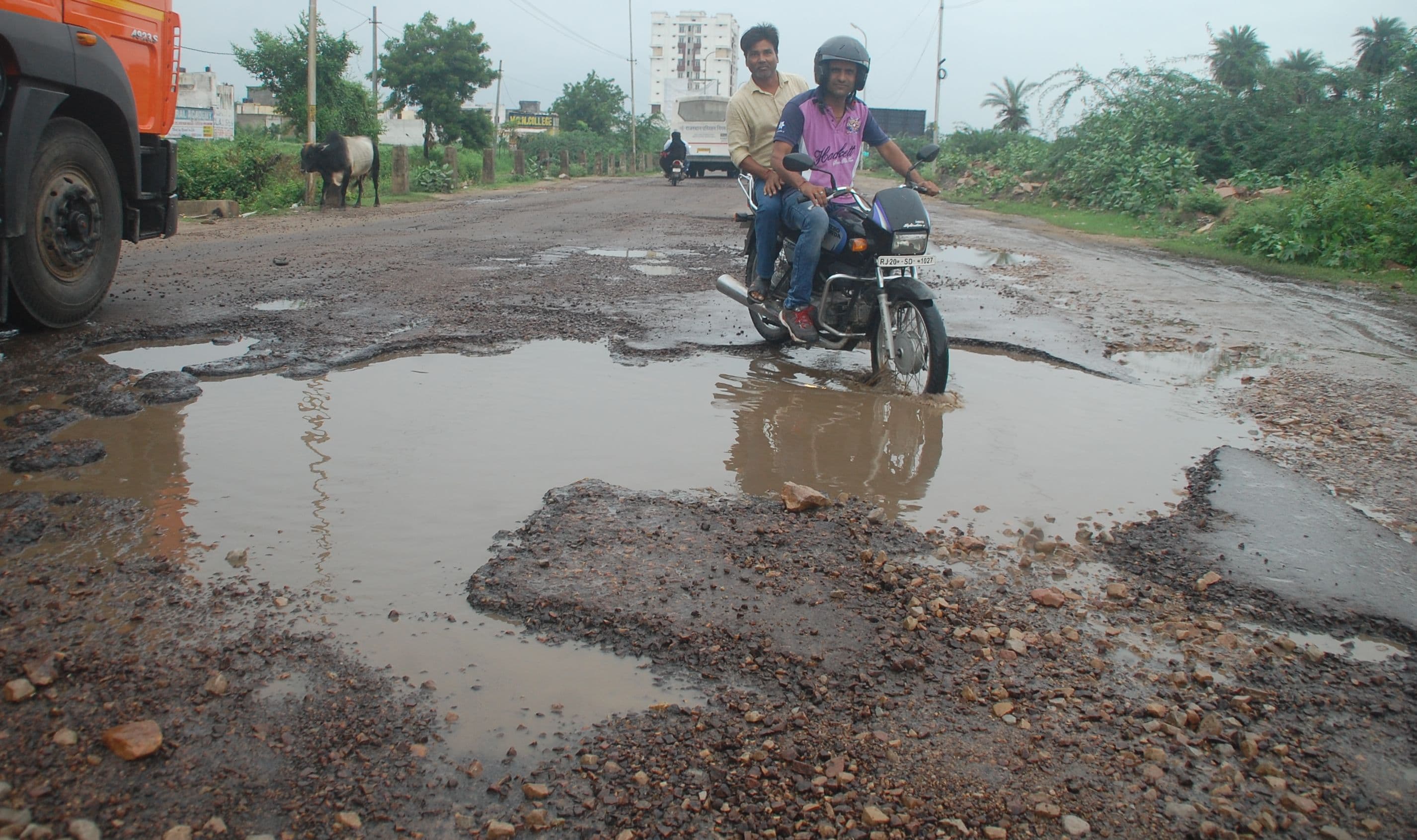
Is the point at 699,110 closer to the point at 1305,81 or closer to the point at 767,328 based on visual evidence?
the point at 1305,81

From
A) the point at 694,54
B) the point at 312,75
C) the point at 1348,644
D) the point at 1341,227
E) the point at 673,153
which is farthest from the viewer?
the point at 694,54

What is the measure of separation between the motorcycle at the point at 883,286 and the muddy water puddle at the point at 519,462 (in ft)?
0.64

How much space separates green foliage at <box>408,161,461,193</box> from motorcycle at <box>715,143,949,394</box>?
61.7 feet

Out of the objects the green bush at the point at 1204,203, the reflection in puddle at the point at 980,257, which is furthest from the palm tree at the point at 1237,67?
the reflection in puddle at the point at 980,257

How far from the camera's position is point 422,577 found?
8.95ft

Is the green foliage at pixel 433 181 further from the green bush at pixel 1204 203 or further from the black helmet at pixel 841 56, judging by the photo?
the black helmet at pixel 841 56

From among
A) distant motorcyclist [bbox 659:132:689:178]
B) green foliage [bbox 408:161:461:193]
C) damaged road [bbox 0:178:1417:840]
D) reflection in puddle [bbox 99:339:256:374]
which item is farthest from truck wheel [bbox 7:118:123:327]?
distant motorcyclist [bbox 659:132:689:178]

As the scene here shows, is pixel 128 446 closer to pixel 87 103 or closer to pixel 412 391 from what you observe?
pixel 412 391

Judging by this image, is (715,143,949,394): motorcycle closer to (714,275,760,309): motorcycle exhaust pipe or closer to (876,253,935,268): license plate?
(876,253,935,268): license plate

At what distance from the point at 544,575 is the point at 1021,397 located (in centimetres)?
307

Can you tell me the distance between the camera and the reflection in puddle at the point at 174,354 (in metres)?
4.85

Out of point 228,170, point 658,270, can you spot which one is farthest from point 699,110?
point 658,270

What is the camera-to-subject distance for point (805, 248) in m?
5.30

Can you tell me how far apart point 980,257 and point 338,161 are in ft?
34.9
